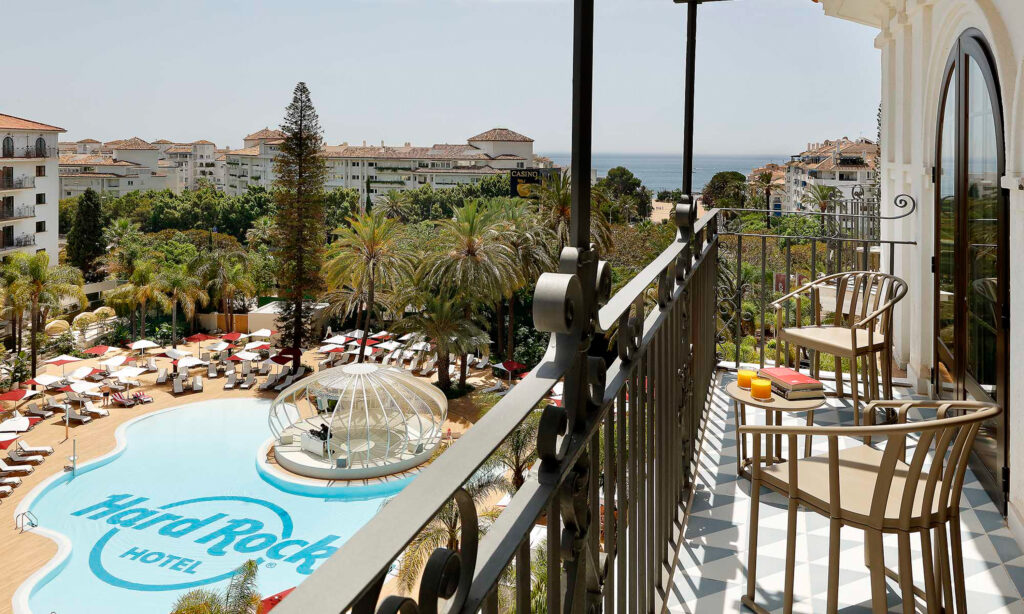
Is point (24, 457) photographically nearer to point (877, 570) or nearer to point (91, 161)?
point (877, 570)

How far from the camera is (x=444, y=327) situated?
69.7 feet

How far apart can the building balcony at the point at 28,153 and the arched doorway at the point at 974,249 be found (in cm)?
4153

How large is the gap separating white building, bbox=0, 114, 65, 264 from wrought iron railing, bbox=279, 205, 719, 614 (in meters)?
39.9

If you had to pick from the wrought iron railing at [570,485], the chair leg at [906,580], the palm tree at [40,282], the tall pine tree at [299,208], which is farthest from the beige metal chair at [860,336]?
the palm tree at [40,282]

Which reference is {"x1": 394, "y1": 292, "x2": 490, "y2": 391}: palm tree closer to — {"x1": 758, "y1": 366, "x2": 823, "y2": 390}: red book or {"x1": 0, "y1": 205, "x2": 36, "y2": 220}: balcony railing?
{"x1": 758, "y1": 366, "x2": 823, "y2": 390}: red book

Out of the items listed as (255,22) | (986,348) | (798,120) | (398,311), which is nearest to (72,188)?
(255,22)

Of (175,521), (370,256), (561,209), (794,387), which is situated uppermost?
(561,209)

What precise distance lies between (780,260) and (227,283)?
73.8 feet

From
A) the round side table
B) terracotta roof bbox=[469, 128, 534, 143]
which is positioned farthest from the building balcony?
the round side table

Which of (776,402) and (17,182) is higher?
(17,182)

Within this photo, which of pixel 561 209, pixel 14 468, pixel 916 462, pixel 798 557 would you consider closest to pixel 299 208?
pixel 561 209

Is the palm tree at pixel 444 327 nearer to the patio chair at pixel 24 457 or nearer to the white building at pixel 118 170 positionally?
the patio chair at pixel 24 457

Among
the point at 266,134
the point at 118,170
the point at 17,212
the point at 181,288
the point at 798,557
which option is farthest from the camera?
the point at 266,134

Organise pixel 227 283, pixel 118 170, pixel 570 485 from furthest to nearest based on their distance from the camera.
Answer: pixel 118 170, pixel 227 283, pixel 570 485
